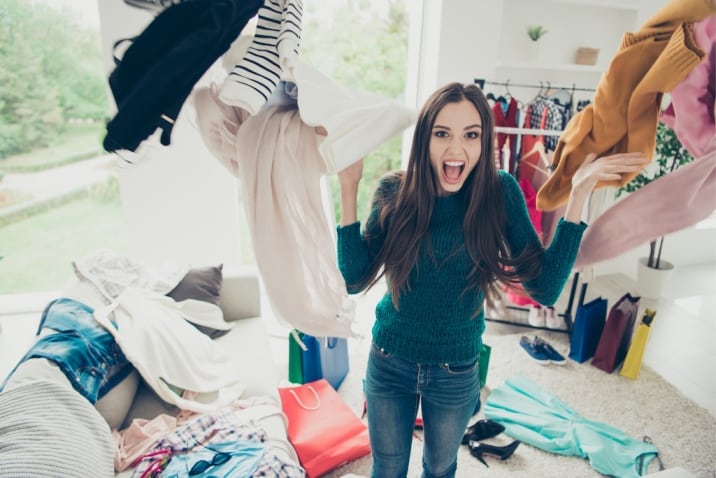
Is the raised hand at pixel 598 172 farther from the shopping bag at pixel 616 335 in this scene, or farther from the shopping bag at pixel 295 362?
the shopping bag at pixel 616 335

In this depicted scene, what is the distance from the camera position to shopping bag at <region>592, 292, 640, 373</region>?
2.38 m

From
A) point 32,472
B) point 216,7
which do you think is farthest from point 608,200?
point 32,472

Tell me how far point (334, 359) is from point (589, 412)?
1.25 metres

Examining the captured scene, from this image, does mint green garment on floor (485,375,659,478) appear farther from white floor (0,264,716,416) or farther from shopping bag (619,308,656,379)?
white floor (0,264,716,416)

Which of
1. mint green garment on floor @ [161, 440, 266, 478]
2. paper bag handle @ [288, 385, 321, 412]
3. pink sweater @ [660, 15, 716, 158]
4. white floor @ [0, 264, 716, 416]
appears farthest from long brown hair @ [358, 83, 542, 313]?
white floor @ [0, 264, 716, 416]

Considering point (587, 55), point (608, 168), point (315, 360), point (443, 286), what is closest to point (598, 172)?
point (608, 168)

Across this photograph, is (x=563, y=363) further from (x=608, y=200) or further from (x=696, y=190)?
(x=696, y=190)

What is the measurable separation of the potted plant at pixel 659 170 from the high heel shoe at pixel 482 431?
135cm

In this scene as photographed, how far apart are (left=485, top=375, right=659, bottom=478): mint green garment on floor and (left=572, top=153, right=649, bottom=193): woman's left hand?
4.55 feet

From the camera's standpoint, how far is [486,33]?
2729 millimetres

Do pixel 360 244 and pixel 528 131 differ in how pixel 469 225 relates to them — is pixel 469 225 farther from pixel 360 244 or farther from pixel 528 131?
pixel 528 131

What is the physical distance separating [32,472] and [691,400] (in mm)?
2708

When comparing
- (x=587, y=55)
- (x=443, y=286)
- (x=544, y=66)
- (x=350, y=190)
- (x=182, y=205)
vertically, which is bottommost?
(x=182, y=205)

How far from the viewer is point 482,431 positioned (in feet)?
6.50
